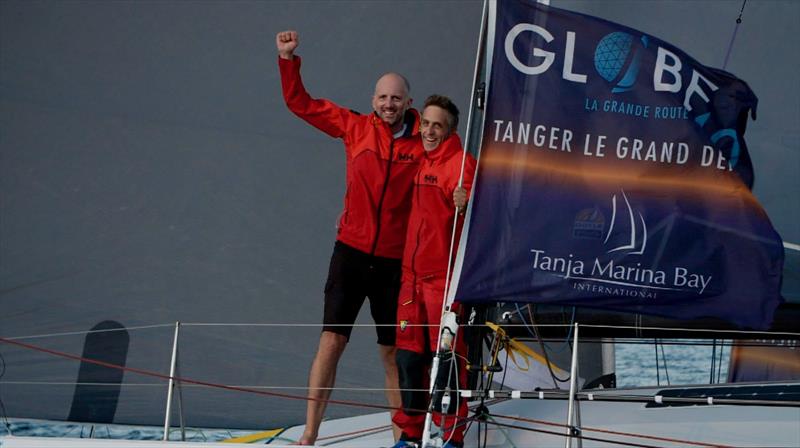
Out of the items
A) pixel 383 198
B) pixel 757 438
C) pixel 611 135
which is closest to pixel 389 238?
pixel 383 198

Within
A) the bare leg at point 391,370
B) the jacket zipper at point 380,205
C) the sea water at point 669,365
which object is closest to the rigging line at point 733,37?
the jacket zipper at point 380,205

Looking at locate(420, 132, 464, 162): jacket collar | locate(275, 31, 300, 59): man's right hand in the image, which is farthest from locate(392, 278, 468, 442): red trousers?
locate(275, 31, 300, 59): man's right hand

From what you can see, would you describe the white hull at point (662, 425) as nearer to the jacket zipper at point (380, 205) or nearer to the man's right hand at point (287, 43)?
the jacket zipper at point (380, 205)

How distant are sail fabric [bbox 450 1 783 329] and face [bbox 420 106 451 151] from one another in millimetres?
114

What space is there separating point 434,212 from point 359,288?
324 mm

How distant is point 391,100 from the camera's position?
134 inches

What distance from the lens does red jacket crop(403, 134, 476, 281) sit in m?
3.27

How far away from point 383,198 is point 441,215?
7.4 inches

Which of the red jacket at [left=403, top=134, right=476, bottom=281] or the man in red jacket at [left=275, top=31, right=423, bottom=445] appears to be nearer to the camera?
the red jacket at [left=403, top=134, right=476, bottom=281]

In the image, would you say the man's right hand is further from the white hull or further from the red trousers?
the white hull

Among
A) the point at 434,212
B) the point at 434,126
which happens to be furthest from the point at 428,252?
the point at 434,126

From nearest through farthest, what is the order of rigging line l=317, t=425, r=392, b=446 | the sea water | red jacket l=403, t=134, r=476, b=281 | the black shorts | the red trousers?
the red trousers → red jacket l=403, t=134, r=476, b=281 → the black shorts → rigging line l=317, t=425, r=392, b=446 → the sea water

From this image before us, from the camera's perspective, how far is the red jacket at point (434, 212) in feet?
10.7

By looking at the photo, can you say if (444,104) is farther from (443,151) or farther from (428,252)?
(428,252)
